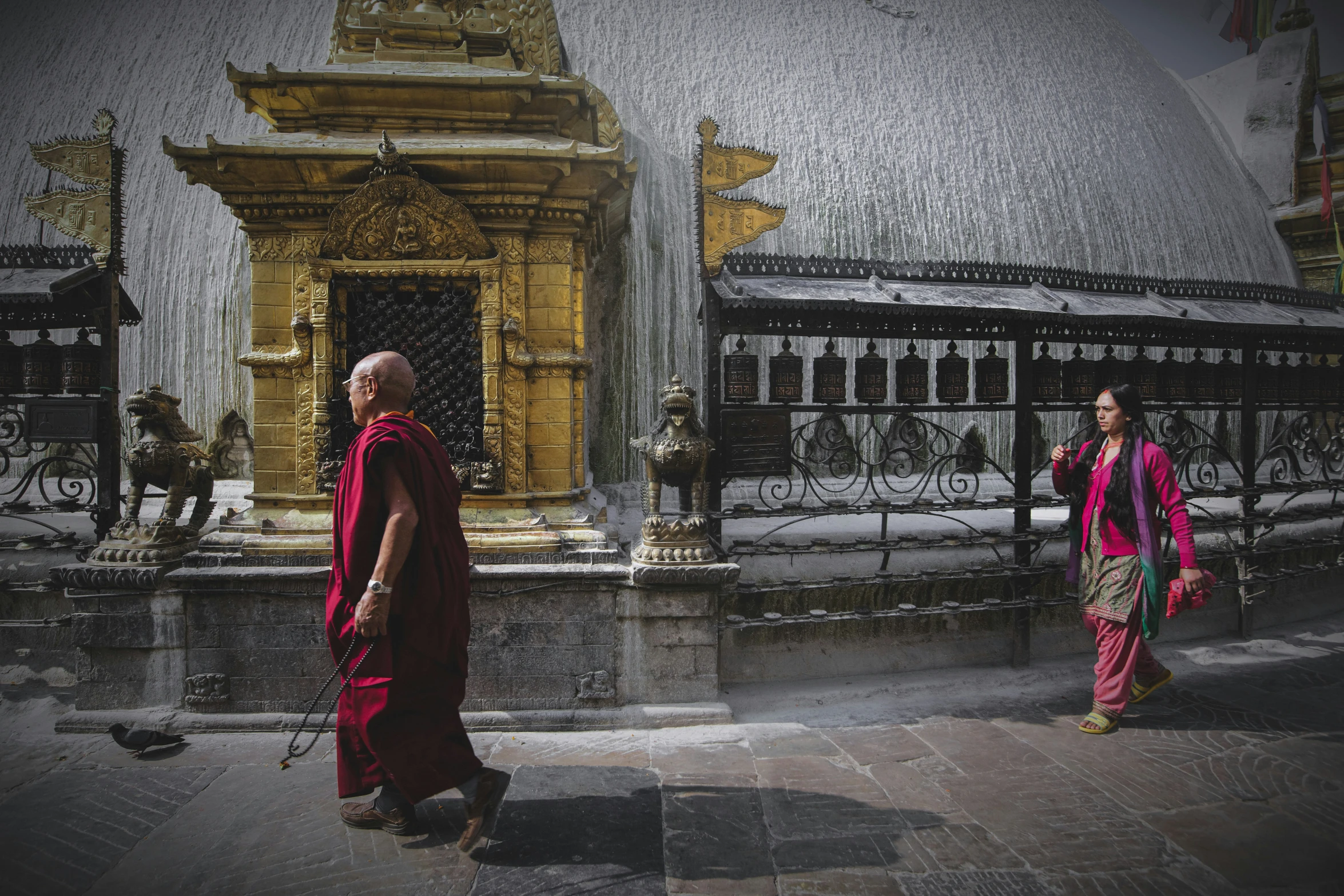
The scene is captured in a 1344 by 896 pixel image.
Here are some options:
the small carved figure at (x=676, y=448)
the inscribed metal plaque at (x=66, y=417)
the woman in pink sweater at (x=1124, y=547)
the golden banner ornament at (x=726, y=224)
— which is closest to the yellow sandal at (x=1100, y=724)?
the woman in pink sweater at (x=1124, y=547)

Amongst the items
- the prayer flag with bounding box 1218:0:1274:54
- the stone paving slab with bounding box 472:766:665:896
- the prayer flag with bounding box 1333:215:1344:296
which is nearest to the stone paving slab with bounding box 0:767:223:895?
the stone paving slab with bounding box 472:766:665:896

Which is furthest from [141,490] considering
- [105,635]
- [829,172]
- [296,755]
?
[829,172]

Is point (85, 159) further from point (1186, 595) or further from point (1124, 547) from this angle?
point (1186, 595)

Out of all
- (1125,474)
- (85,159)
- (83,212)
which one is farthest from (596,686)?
(85,159)

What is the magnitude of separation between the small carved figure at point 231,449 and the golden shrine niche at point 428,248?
379 cm

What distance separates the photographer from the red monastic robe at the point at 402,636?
262 cm

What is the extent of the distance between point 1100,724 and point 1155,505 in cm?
123

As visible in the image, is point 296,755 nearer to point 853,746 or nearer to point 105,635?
point 105,635

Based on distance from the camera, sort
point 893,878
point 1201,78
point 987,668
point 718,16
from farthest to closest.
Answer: point 1201,78
point 718,16
point 987,668
point 893,878

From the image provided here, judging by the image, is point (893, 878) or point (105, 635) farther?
point (105, 635)

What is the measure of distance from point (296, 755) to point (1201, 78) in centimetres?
1827

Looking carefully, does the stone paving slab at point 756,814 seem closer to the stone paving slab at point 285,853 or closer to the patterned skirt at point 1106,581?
the stone paving slab at point 285,853

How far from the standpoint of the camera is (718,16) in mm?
9242

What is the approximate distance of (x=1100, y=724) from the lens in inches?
147
